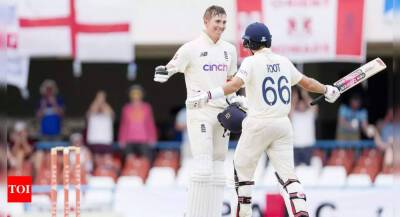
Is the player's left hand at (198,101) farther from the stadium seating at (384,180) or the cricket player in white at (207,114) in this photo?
the stadium seating at (384,180)

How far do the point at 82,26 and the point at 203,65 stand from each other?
24.4ft

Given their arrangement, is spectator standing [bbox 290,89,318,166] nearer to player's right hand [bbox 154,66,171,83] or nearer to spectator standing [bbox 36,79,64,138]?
spectator standing [bbox 36,79,64,138]

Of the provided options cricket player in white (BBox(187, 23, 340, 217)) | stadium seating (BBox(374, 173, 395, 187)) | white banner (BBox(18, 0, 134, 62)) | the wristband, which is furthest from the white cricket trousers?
white banner (BBox(18, 0, 134, 62))

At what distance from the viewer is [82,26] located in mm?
19266

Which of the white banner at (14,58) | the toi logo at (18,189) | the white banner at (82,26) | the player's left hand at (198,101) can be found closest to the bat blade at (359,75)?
the player's left hand at (198,101)

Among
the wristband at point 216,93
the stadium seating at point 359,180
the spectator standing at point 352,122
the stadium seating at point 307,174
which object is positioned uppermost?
the wristband at point 216,93

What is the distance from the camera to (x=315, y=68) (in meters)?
23.7

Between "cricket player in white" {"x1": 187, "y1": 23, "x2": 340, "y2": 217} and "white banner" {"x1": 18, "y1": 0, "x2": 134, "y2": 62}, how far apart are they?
7.88 metres

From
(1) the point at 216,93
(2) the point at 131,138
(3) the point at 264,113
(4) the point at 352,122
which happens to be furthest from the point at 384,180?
(1) the point at 216,93

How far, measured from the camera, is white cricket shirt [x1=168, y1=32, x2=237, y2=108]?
12.2m

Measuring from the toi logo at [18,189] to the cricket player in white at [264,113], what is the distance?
2.11 meters

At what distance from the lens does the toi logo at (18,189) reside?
12.0 meters

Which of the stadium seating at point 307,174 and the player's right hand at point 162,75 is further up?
the player's right hand at point 162,75

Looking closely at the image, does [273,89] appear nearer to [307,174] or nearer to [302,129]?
[307,174]
